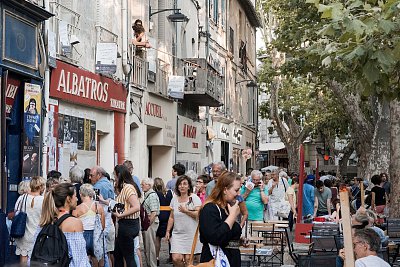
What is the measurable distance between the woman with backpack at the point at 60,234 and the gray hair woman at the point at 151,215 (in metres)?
6.92

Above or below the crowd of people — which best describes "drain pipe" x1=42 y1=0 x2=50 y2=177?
above

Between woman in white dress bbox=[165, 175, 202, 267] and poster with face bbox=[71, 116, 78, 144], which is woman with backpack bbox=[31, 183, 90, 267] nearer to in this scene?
woman in white dress bbox=[165, 175, 202, 267]

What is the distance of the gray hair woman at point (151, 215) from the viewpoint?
16.2m

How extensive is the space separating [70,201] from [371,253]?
294 cm

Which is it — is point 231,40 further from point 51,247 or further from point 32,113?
point 51,247

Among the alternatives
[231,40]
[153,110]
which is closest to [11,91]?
[153,110]

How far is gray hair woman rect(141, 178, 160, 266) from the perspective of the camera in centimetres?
1616

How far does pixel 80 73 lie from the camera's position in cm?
2098

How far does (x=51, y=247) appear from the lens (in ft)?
28.9

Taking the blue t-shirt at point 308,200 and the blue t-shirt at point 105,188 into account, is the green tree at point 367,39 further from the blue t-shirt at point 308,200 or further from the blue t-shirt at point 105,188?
the blue t-shirt at point 308,200

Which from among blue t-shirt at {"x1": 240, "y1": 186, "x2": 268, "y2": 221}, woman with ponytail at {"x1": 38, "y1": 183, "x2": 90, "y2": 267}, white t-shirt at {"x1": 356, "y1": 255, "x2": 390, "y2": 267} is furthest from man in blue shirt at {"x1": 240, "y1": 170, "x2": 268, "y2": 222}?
woman with ponytail at {"x1": 38, "y1": 183, "x2": 90, "y2": 267}

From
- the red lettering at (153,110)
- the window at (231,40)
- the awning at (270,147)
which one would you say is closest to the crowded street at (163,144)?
the red lettering at (153,110)

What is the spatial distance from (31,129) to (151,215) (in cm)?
302

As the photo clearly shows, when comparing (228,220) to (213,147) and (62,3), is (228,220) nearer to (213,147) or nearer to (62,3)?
(62,3)
